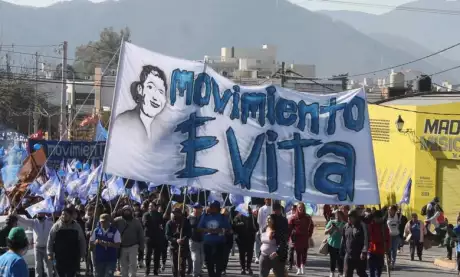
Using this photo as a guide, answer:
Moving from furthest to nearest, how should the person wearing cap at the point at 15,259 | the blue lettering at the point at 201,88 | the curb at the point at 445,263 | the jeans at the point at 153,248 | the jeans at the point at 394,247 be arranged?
the curb at the point at 445,263, the jeans at the point at 394,247, the jeans at the point at 153,248, the blue lettering at the point at 201,88, the person wearing cap at the point at 15,259

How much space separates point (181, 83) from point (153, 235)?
5723 millimetres

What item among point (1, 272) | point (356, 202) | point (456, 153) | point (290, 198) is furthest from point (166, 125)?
point (456, 153)

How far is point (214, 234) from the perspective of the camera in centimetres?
1742

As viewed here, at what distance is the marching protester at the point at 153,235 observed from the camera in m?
19.9

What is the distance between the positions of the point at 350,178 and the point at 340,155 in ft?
1.25

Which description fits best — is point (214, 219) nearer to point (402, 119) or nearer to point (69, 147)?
point (69, 147)

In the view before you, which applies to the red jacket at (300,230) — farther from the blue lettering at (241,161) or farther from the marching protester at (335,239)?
the blue lettering at (241,161)

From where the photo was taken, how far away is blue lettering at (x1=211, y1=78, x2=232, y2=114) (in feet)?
49.6

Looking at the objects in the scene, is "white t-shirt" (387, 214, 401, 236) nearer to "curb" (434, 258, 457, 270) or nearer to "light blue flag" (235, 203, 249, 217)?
"curb" (434, 258, 457, 270)

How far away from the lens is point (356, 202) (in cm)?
1528

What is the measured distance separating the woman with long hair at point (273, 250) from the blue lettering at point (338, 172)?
96 cm

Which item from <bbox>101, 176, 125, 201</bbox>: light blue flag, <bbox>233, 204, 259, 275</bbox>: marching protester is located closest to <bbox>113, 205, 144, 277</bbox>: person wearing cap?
<bbox>233, 204, 259, 275</bbox>: marching protester

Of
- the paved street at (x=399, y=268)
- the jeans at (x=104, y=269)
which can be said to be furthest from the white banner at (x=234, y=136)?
the paved street at (x=399, y=268)

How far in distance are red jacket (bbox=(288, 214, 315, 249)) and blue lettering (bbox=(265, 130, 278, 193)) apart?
5192 millimetres
